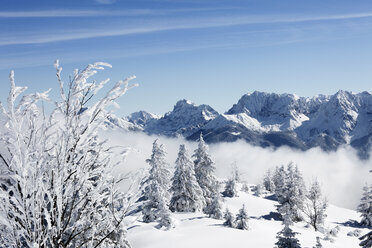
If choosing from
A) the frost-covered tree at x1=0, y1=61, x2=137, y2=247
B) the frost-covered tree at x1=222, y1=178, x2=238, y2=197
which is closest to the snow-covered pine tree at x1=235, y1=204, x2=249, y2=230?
the frost-covered tree at x1=222, y1=178, x2=238, y2=197

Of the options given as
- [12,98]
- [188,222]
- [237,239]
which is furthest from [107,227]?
[188,222]

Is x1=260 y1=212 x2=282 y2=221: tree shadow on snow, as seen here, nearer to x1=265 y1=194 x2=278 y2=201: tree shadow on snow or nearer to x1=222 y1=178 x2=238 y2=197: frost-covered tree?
x1=222 y1=178 x2=238 y2=197: frost-covered tree

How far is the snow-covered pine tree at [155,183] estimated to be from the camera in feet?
121

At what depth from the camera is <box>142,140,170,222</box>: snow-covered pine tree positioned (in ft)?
121

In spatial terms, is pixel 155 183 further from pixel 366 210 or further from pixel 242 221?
pixel 366 210

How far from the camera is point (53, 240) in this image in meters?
4.84

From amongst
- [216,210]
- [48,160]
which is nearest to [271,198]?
[216,210]

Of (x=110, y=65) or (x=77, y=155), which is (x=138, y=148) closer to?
(x=77, y=155)

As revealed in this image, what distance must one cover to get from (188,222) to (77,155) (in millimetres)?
27621

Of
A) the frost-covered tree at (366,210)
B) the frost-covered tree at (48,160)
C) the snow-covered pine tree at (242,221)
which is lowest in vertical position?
the frost-covered tree at (366,210)

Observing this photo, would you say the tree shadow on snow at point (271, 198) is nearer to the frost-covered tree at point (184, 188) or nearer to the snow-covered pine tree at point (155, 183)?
the frost-covered tree at point (184, 188)

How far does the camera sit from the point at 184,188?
41.9 m

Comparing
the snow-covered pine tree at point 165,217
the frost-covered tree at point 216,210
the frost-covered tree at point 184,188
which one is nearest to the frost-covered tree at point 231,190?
the frost-covered tree at point 184,188

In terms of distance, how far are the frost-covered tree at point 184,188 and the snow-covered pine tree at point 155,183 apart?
1367mm
